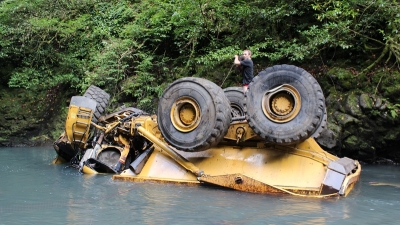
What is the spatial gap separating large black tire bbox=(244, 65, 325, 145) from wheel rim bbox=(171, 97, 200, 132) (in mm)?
825

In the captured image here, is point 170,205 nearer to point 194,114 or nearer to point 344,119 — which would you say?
point 194,114

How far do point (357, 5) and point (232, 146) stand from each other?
5.92 meters

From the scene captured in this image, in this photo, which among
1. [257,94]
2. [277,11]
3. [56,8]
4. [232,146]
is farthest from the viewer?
[56,8]

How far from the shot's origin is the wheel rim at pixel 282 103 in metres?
6.20

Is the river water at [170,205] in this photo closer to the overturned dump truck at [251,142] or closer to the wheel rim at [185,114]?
the overturned dump truck at [251,142]

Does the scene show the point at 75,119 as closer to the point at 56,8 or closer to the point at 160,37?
the point at 160,37

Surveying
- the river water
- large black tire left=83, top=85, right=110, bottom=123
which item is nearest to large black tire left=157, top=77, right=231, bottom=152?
the river water

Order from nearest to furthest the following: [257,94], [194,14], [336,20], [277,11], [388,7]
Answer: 1. [257,94]
2. [388,7]
3. [336,20]
4. [277,11]
5. [194,14]

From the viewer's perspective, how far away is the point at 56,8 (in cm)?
1830

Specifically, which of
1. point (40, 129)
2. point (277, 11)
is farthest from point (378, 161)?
point (40, 129)

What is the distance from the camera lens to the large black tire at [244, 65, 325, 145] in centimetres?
606

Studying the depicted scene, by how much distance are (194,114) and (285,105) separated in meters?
1.42

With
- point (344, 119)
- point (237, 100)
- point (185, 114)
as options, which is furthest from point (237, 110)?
point (344, 119)

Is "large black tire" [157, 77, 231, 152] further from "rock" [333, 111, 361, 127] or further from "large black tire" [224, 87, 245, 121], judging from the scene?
"rock" [333, 111, 361, 127]
